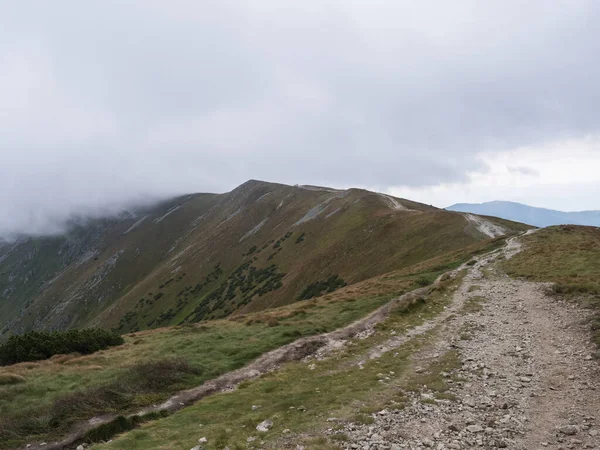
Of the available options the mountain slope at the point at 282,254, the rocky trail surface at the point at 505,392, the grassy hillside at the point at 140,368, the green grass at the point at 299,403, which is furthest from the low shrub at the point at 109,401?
the mountain slope at the point at 282,254

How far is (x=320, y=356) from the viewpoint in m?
22.0

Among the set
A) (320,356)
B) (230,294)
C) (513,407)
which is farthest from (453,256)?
(230,294)

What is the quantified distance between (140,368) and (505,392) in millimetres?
19191

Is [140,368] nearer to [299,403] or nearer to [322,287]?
[299,403]

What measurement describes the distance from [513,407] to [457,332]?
10.8 m

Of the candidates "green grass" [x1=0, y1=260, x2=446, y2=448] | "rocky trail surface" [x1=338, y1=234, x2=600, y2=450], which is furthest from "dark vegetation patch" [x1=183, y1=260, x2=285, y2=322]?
"rocky trail surface" [x1=338, y1=234, x2=600, y2=450]

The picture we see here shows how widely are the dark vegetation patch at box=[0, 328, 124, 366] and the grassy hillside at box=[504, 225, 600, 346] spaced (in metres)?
35.0

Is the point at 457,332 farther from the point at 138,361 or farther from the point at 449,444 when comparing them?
the point at 138,361

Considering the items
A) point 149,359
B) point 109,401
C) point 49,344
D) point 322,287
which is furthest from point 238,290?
point 109,401

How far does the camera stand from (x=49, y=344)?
A: 29609 mm

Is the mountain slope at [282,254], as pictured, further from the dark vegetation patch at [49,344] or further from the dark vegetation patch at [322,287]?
the dark vegetation patch at [49,344]

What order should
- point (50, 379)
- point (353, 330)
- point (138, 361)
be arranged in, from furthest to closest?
point (353, 330) < point (138, 361) < point (50, 379)

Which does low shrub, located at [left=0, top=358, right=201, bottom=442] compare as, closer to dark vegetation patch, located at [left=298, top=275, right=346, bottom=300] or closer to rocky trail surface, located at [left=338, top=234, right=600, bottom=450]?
rocky trail surface, located at [left=338, top=234, right=600, bottom=450]

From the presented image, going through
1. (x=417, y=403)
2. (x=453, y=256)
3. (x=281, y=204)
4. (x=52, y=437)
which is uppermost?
(x=281, y=204)
